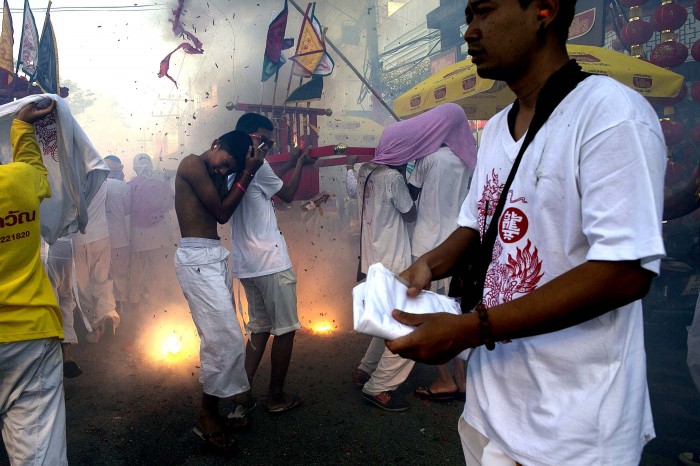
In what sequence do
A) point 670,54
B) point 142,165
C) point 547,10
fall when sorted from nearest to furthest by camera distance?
point 547,10
point 670,54
point 142,165

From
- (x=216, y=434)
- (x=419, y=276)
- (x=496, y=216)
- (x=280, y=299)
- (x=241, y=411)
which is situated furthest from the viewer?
(x=280, y=299)

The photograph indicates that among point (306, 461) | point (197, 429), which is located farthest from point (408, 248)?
point (197, 429)

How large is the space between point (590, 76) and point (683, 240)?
641 cm

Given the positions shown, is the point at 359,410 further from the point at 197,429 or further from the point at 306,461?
the point at 197,429

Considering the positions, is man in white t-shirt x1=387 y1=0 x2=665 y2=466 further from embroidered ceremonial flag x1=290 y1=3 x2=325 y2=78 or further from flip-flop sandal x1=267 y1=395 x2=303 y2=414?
embroidered ceremonial flag x1=290 y1=3 x2=325 y2=78

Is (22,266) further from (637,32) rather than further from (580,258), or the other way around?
(637,32)

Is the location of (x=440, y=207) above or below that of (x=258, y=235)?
above

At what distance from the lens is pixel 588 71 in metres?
5.74

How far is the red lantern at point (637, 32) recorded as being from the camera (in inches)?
307

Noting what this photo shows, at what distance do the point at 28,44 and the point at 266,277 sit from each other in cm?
640

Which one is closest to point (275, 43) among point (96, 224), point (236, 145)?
point (236, 145)

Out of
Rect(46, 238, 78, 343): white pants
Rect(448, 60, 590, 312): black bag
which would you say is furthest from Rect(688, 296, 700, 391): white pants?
Rect(46, 238, 78, 343): white pants

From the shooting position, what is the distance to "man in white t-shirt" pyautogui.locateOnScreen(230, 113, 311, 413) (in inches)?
150

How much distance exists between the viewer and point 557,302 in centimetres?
99
